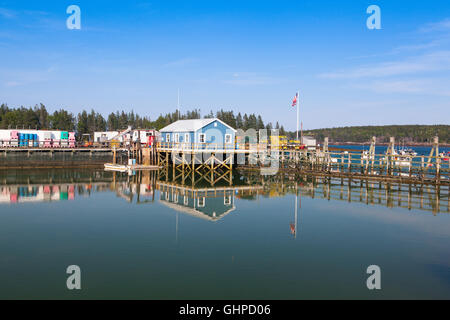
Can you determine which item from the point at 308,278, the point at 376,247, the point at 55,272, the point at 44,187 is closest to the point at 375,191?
the point at 376,247

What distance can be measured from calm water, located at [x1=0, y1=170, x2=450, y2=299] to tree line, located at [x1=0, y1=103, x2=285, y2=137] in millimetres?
82801

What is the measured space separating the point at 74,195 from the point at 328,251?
67.2 ft

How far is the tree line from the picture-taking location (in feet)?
334

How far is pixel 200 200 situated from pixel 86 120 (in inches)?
4187

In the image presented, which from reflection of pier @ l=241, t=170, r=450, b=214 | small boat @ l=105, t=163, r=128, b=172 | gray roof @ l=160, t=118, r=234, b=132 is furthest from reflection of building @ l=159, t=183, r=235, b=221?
small boat @ l=105, t=163, r=128, b=172

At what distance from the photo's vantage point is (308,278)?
1198 centimetres

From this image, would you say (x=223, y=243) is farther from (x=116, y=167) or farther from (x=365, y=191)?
(x=116, y=167)

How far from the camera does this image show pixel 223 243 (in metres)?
15.8

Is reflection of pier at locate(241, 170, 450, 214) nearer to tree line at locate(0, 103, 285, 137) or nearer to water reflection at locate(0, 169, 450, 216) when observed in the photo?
water reflection at locate(0, 169, 450, 216)

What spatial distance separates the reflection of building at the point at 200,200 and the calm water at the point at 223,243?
0.25 ft

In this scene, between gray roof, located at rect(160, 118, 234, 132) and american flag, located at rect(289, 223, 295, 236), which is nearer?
american flag, located at rect(289, 223, 295, 236)

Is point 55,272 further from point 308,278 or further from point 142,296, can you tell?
point 308,278

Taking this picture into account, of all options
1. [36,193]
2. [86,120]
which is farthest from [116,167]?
[86,120]

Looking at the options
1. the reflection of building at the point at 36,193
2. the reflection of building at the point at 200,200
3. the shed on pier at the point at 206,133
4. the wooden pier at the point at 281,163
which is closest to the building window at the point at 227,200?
the reflection of building at the point at 200,200
